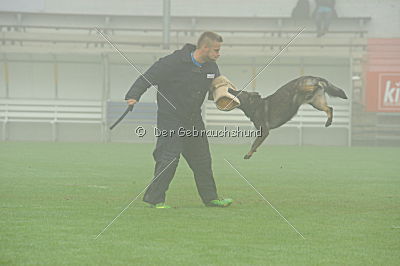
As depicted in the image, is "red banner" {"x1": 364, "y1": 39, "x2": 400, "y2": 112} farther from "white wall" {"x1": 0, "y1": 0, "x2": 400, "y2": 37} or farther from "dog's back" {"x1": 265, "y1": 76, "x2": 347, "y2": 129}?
"dog's back" {"x1": 265, "y1": 76, "x2": 347, "y2": 129}

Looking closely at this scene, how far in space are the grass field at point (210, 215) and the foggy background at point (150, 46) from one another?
0.71m

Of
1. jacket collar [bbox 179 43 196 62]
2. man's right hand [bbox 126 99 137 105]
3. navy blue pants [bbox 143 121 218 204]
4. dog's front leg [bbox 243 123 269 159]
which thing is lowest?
navy blue pants [bbox 143 121 218 204]

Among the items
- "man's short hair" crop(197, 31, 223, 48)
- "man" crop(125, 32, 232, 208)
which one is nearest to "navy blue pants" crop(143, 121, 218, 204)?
"man" crop(125, 32, 232, 208)

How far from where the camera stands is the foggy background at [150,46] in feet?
36.2

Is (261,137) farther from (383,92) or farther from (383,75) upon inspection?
(383,92)

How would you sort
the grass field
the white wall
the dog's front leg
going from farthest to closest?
the white wall < the dog's front leg < the grass field

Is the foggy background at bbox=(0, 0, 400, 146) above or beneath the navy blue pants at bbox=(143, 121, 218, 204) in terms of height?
above

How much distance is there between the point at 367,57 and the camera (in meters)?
15.0

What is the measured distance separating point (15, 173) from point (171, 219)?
5.21 meters

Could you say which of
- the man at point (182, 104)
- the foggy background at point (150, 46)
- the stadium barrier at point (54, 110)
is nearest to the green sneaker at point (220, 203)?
the man at point (182, 104)

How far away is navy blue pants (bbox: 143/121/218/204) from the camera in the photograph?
9.02 m

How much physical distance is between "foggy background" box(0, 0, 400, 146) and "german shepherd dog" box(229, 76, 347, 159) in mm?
876

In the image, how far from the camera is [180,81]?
891 cm

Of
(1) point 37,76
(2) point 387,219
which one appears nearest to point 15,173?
(1) point 37,76
